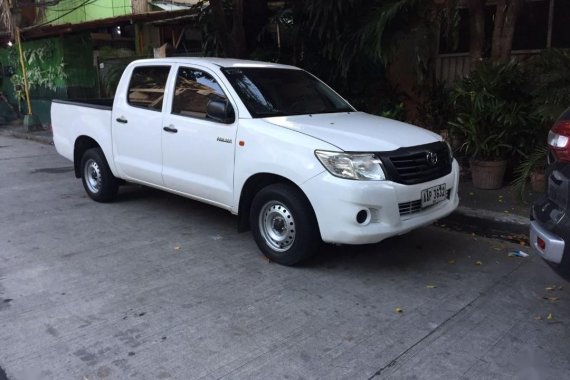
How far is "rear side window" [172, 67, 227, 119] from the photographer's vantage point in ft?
17.0

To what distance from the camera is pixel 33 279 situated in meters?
4.43

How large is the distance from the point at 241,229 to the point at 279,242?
0.50 metres

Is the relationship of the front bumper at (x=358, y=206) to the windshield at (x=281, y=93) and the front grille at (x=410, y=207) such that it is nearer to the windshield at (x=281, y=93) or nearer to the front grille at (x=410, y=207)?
the front grille at (x=410, y=207)

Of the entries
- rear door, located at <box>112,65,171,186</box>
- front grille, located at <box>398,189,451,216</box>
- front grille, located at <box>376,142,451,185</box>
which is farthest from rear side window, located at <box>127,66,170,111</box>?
front grille, located at <box>398,189,451,216</box>

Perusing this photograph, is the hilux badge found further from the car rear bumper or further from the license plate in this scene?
the car rear bumper

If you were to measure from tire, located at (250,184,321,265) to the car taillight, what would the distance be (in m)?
1.90

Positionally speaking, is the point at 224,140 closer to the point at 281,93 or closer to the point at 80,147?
the point at 281,93

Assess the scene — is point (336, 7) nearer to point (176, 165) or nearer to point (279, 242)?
point (176, 165)

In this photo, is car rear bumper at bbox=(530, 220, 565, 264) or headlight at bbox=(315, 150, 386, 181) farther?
headlight at bbox=(315, 150, 386, 181)

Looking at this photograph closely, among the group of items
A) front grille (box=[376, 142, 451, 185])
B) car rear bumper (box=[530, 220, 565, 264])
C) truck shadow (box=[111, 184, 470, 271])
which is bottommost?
truck shadow (box=[111, 184, 470, 271])

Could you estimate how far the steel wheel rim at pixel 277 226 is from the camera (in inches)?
179

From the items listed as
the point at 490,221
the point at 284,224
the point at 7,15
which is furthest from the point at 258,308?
Result: the point at 7,15

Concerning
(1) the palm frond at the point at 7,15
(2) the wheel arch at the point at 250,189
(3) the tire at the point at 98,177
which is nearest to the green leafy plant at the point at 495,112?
(2) the wheel arch at the point at 250,189

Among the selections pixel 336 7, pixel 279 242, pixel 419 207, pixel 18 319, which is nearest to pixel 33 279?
pixel 18 319
